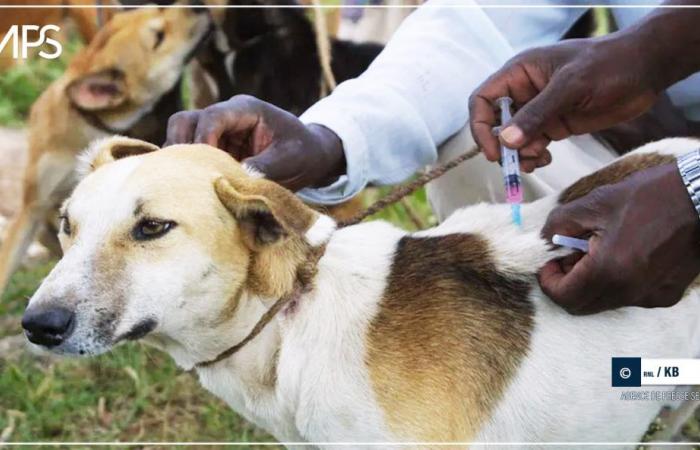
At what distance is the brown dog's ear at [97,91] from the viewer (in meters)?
2.23

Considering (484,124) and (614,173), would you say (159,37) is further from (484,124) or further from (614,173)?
(614,173)

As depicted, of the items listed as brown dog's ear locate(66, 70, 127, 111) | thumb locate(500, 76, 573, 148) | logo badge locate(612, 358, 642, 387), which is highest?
thumb locate(500, 76, 573, 148)

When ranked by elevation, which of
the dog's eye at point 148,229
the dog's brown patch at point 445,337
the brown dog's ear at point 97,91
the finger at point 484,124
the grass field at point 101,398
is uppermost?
the dog's eye at point 148,229

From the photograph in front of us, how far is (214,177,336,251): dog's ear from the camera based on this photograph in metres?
1.28

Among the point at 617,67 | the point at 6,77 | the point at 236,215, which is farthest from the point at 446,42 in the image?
the point at 6,77

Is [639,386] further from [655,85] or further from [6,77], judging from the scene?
[6,77]

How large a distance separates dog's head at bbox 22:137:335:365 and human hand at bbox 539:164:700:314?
0.36m

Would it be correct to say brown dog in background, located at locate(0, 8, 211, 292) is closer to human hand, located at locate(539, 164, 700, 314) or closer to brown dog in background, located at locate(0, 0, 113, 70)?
brown dog in background, located at locate(0, 0, 113, 70)

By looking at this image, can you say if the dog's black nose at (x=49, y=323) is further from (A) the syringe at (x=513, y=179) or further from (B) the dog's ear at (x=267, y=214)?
(A) the syringe at (x=513, y=179)

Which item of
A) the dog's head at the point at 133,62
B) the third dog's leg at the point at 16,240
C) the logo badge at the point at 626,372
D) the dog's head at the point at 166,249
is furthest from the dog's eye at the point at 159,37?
the logo badge at the point at 626,372

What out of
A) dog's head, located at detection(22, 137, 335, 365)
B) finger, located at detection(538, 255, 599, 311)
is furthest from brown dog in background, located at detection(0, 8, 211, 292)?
finger, located at detection(538, 255, 599, 311)

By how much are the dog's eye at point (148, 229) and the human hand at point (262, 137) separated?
0.26 m

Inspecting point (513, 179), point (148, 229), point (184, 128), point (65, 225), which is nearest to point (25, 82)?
point (184, 128)

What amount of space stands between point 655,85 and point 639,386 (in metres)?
0.48
